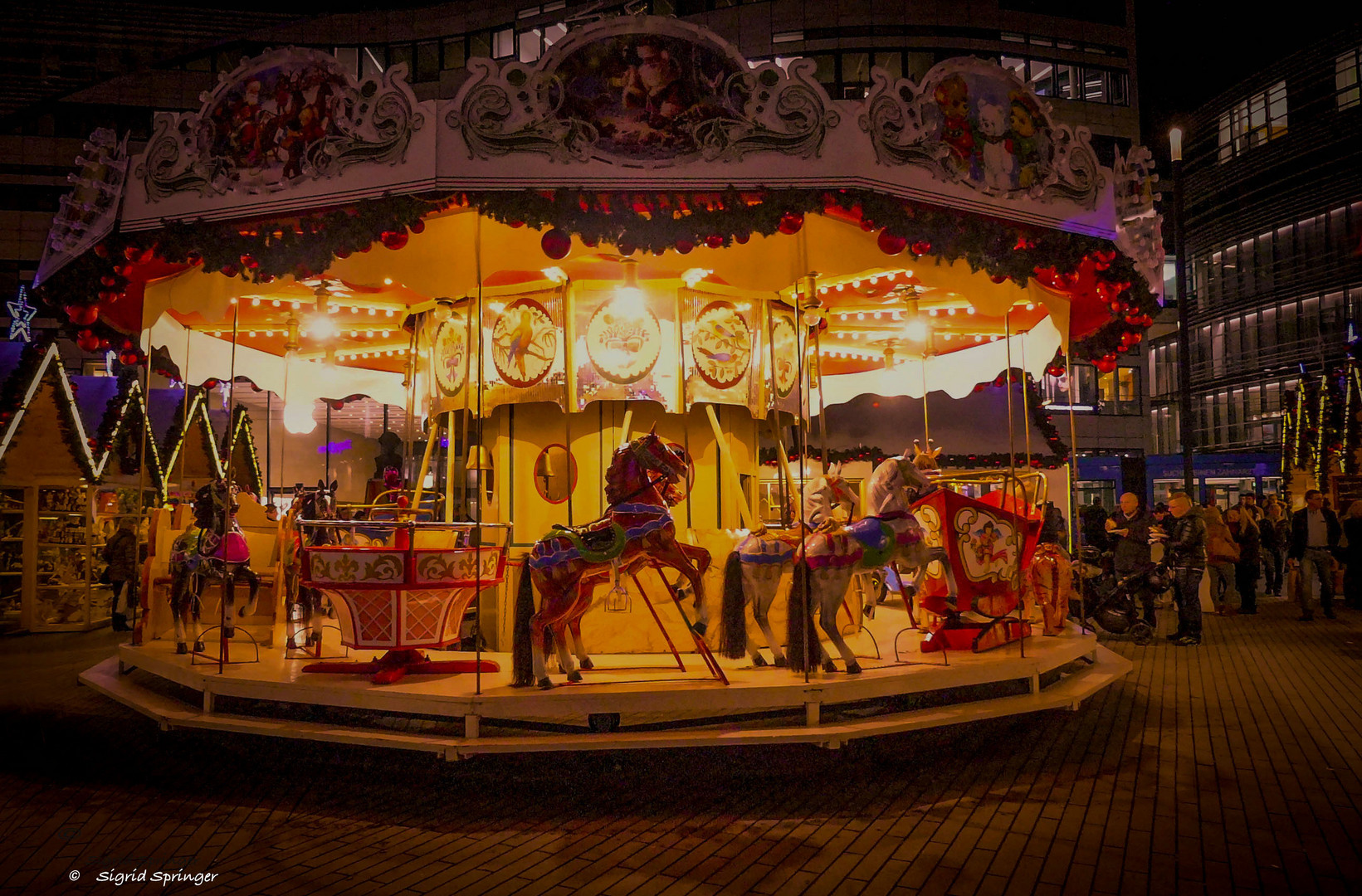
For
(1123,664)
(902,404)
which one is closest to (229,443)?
(1123,664)

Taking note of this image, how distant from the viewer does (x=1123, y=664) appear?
29.7 feet

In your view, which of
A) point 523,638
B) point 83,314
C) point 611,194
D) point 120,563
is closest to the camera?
point 611,194

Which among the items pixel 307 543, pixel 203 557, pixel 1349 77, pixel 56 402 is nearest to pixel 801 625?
pixel 307 543

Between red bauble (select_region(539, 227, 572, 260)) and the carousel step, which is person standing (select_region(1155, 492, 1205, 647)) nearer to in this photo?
the carousel step

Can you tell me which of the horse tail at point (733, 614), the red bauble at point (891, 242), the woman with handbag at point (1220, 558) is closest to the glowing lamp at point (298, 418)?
the horse tail at point (733, 614)

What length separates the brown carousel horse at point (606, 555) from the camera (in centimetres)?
650

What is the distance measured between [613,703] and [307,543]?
3942mm

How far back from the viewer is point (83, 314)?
833 cm

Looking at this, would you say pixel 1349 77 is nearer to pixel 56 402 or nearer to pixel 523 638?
pixel 523 638

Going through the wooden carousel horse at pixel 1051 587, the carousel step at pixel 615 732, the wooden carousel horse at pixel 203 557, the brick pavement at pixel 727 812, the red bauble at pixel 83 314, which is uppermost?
the red bauble at pixel 83 314

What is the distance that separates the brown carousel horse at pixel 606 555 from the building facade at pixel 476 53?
30.7 meters

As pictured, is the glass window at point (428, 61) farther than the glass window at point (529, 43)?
Yes

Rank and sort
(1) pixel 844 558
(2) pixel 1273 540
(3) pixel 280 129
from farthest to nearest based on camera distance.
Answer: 1. (2) pixel 1273 540
2. (1) pixel 844 558
3. (3) pixel 280 129

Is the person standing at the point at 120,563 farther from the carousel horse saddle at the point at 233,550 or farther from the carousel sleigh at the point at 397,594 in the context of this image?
the carousel sleigh at the point at 397,594
